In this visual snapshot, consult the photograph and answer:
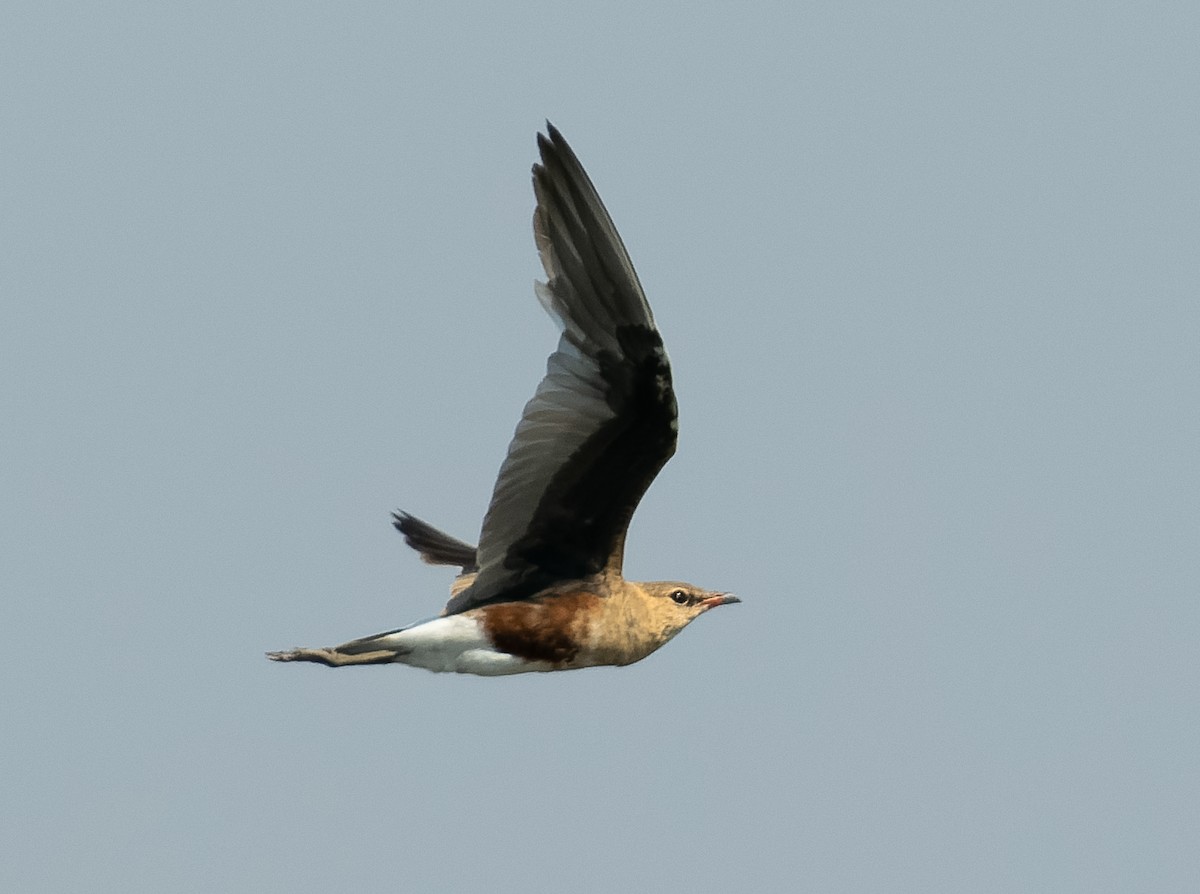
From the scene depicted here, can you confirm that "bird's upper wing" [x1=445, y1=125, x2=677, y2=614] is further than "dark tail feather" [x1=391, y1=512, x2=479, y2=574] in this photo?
No

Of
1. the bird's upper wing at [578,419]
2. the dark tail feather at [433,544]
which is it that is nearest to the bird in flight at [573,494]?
the bird's upper wing at [578,419]

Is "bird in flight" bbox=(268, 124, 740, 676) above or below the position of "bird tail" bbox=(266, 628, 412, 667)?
above

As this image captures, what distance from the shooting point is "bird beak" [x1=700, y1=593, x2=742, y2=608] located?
1293cm

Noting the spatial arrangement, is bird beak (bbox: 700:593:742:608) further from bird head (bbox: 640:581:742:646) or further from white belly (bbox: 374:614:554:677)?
white belly (bbox: 374:614:554:677)

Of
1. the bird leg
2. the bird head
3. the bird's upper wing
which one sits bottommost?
the bird leg

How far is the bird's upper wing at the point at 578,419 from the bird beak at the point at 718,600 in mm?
1005

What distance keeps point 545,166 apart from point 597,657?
11.9 ft

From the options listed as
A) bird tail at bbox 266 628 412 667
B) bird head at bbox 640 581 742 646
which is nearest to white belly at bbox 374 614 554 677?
bird tail at bbox 266 628 412 667

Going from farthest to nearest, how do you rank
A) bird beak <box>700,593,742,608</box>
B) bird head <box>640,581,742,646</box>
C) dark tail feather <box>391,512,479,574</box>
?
dark tail feather <box>391,512,479,574</box>, bird beak <box>700,593,742,608</box>, bird head <box>640,581,742,646</box>

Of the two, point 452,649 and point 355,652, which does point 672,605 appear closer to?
point 452,649

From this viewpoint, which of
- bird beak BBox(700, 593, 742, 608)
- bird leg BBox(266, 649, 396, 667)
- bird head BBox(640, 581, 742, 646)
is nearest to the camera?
bird leg BBox(266, 649, 396, 667)

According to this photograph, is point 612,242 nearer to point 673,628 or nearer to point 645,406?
point 645,406

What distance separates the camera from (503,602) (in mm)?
12289

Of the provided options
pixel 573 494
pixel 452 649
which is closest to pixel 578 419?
pixel 573 494
